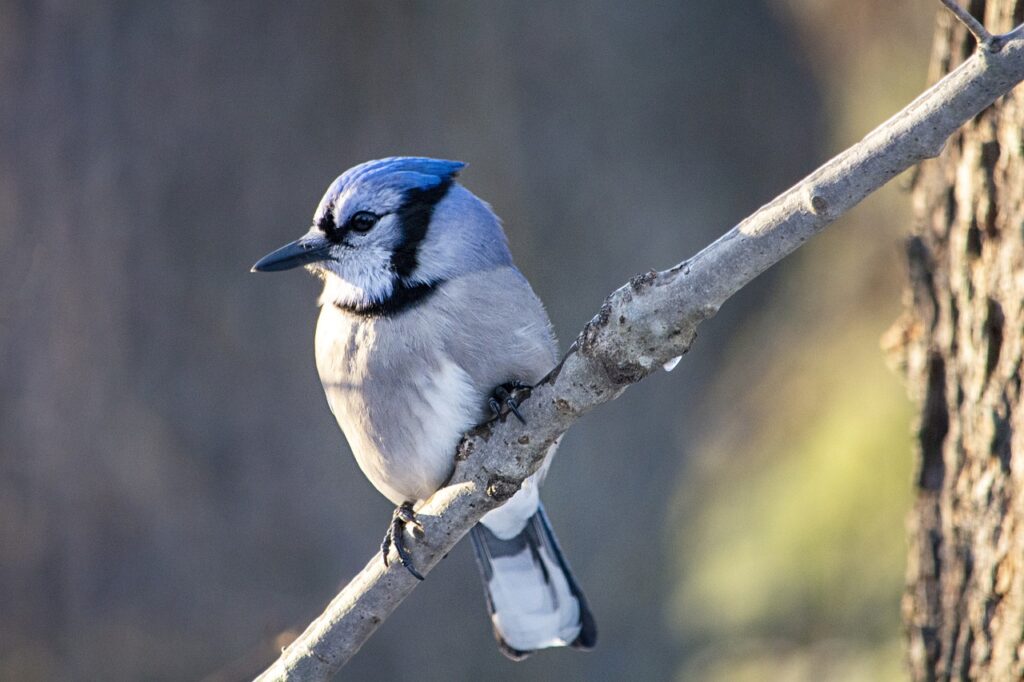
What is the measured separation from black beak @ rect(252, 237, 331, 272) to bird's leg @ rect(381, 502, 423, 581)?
0.62 m

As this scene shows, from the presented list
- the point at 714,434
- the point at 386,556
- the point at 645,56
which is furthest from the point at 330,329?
the point at 645,56

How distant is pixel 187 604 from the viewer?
3939mm

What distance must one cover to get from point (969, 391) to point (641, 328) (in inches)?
33.2

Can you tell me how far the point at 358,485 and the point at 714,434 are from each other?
4.65 feet

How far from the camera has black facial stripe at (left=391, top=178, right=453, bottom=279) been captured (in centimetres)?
251

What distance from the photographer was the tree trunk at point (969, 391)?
216 centimetres

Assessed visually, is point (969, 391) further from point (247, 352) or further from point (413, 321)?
point (247, 352)

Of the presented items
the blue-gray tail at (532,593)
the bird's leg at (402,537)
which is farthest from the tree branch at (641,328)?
the blue-gray tail at (532,593)

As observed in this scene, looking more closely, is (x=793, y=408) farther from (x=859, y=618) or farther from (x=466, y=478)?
(x=466, y=478)

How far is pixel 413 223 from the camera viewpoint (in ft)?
8.36

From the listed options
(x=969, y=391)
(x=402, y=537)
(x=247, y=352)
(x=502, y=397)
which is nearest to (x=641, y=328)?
(x=502, y=397)

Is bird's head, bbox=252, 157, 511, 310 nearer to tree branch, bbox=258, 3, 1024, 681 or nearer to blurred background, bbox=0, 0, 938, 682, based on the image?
tree branch, bbox=258, 3, 1024, 681

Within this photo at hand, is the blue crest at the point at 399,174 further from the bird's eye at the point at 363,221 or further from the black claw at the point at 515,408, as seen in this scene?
the black claw at the point at 515,408

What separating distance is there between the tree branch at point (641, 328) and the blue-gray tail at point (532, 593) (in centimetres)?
72
